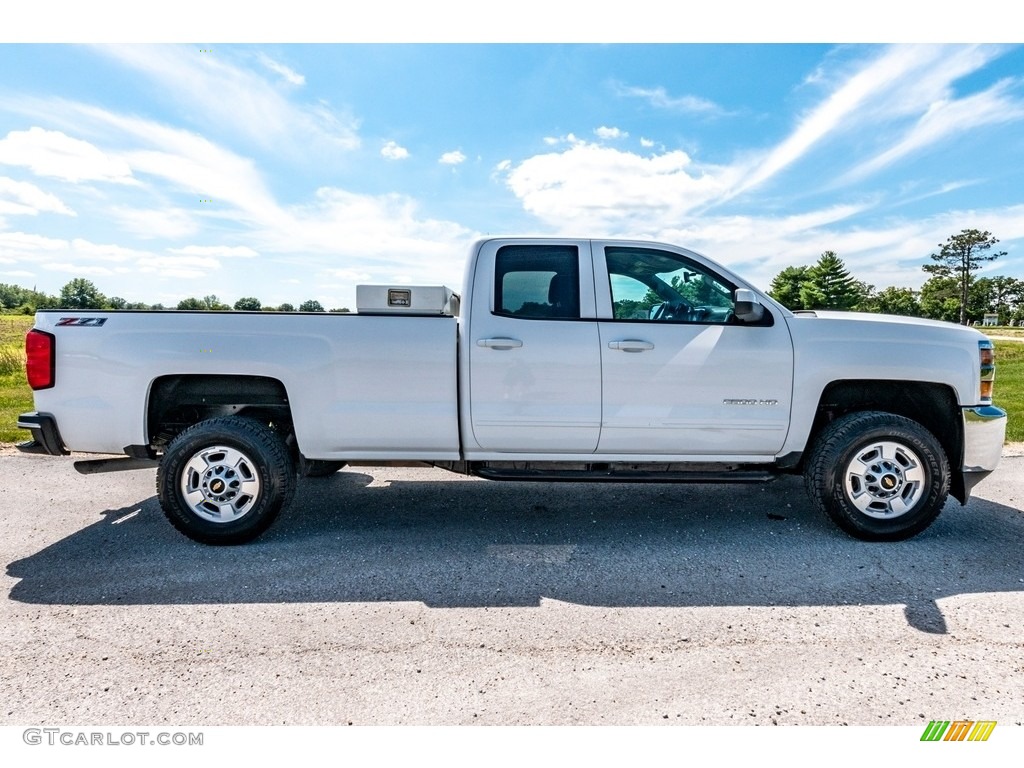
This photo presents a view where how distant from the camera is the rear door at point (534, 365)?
3811 mm

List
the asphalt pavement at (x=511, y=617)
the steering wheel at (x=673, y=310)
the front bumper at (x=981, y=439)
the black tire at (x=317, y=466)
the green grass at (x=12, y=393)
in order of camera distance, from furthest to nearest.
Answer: the green grass at (x=12, y=393) → the black tire at (x=317, y=466) → the steering wheel at (x=673, y=310) → the front bumper at (x=981, y=439) → the asphalt pavement at (x=511, y=617)

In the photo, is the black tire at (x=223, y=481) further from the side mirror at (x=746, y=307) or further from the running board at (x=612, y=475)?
the side mirror at (x=746, y=307)

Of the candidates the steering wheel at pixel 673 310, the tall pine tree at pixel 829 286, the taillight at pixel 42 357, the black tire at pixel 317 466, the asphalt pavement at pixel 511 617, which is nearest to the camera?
the asphalt pavement at pixel 511 617

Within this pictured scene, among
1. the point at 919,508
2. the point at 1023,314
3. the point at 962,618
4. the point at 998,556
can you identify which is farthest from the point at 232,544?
the point at 1023,314

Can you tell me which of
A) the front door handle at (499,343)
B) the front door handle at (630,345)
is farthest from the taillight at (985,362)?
the front door handle at (499,343)

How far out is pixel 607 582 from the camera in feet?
10.9

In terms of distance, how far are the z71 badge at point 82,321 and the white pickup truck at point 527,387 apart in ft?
0.03

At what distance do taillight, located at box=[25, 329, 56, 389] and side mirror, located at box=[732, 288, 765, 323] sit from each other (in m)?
4.42

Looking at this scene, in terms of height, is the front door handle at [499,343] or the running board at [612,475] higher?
the front door handle at [499,343]

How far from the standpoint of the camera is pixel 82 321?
3.82m

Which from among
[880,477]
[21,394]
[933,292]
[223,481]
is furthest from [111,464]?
[933,292]

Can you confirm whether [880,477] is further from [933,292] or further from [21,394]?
[933,292]

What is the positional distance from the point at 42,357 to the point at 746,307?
4.54 metres

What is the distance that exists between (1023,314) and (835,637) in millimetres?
150246
